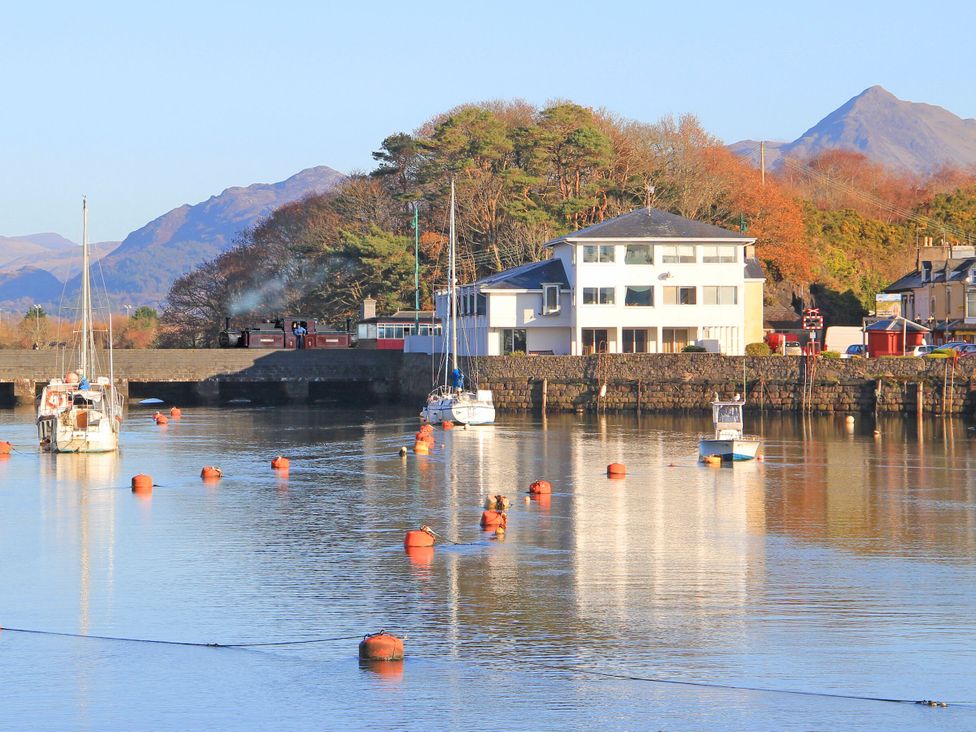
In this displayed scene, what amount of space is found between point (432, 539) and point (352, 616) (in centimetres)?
774

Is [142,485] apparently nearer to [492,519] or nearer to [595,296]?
[492,519]

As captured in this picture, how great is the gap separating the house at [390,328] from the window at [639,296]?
1961 cm

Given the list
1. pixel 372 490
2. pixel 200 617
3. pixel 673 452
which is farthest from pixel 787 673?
pixel 673 452

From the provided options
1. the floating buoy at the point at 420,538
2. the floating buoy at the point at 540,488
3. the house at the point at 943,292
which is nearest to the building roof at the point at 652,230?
the house at the point at 943,292

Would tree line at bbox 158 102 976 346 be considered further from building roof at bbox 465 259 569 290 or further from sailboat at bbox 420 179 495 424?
sailboat at bbox 420 179 495 424

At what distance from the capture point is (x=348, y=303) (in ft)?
374

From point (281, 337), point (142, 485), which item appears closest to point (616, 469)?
point (142, 485)

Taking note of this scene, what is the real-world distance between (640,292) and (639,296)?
25 cm

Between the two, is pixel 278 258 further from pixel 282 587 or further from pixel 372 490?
pixel 282 587

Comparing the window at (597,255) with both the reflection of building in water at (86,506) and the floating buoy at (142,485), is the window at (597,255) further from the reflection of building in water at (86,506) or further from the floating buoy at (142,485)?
the floating buoy at (142,485)

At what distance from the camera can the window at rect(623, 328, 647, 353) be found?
84750mm

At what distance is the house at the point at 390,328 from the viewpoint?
101062 mm

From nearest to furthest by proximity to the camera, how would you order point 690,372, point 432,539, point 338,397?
point 432,539 < point 690,372 < point 338,397

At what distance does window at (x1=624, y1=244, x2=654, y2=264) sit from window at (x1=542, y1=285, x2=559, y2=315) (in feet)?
15.7
